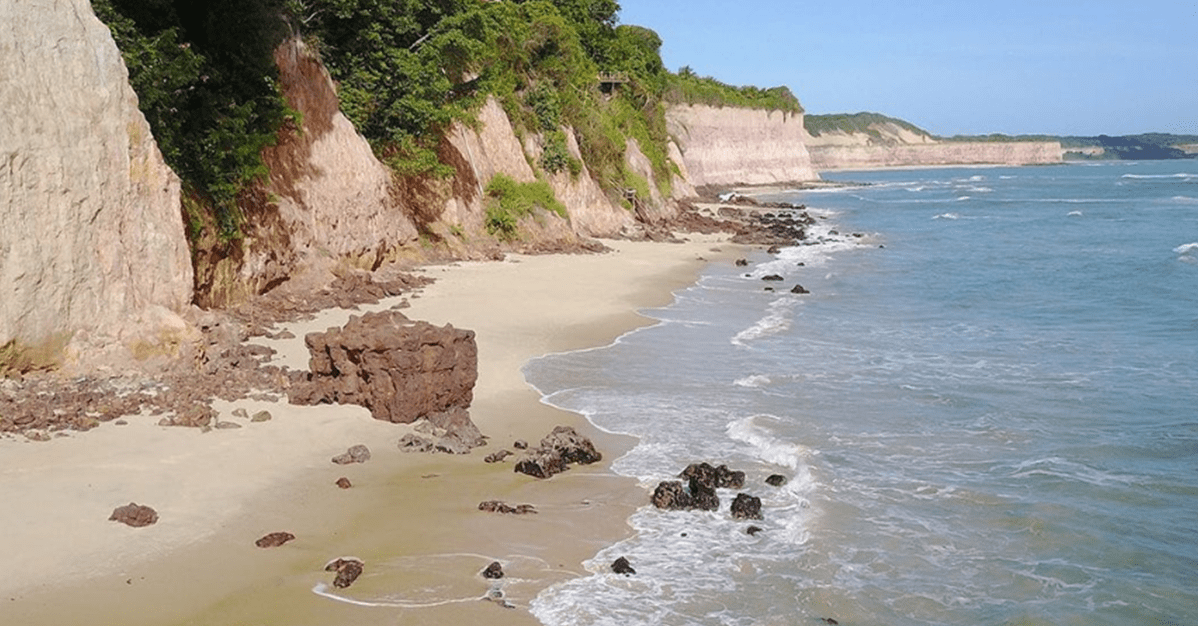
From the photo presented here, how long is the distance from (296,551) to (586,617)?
8.30 feet

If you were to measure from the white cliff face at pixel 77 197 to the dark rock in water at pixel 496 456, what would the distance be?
15.5 feet

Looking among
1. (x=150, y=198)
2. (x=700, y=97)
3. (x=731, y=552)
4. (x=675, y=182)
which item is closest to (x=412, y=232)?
(x=150, y=198)

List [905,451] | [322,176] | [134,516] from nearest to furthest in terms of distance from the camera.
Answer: [134,516]
[905,451]
[322,176]

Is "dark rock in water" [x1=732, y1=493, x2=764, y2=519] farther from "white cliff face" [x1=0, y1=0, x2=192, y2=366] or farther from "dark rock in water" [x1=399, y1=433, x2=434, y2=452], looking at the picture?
"white cliff face" [x1=0, y1=0, x2=192, y2=366]

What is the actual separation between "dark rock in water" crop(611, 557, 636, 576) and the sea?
159 mm

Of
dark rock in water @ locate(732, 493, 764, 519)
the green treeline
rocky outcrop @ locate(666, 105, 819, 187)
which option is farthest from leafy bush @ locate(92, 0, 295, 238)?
rocky outcrop @ locate(666, 105, 819, 187)

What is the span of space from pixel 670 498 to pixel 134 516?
4744 millimetres

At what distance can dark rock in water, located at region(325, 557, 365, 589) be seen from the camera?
7.76 metres

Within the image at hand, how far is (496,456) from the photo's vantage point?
36.6 feet

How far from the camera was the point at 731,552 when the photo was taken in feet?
29.2

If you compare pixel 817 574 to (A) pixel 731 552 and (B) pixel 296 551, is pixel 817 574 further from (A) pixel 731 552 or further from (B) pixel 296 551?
(B) pixel 296 551

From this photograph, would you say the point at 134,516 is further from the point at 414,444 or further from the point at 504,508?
the point at 414,444

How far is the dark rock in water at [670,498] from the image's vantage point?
9883 mm

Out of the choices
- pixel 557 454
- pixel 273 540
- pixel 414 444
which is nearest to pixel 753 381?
pixel 557 454
